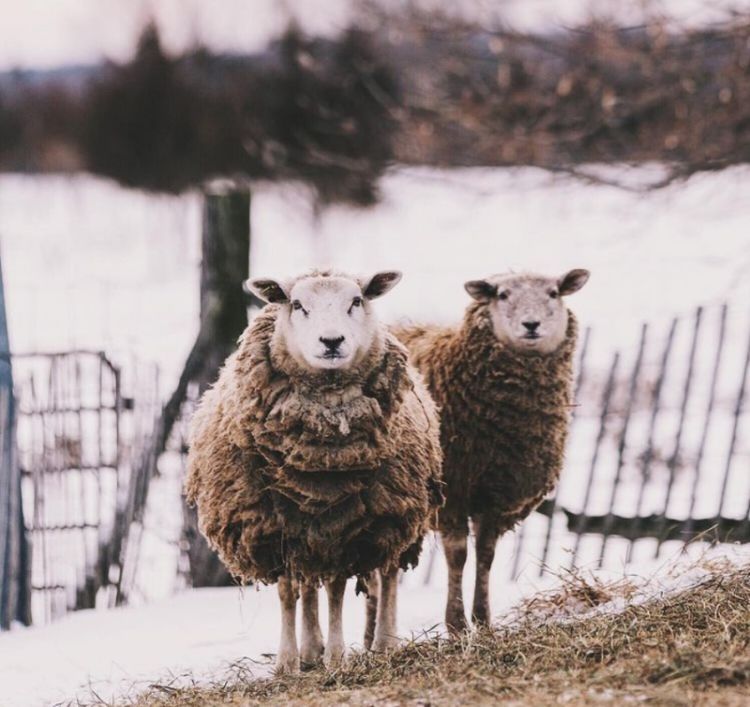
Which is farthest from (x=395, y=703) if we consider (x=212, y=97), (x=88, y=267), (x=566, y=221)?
(x=212, y=97)

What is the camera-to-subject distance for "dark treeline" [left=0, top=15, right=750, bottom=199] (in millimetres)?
9859

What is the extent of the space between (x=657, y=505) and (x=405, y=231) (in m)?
7.20

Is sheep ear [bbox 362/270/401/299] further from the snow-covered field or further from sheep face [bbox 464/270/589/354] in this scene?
the snow-covered field

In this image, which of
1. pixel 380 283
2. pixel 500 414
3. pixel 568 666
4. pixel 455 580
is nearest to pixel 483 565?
pixel 455 580

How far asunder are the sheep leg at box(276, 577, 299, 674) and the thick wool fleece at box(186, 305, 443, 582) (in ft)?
0.36

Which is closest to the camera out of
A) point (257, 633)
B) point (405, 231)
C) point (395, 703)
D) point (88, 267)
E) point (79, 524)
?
point (395, 703)

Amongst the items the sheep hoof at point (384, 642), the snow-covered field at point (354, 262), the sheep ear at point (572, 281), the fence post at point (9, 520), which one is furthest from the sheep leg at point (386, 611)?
the fence post at point (9, 520)

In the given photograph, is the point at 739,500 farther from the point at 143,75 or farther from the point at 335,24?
the point at 143,75

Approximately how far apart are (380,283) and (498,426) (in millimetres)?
1023

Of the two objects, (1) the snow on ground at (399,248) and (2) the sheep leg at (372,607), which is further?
(1) the snow on ground at (399,248)

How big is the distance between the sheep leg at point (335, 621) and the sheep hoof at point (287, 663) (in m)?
0.12

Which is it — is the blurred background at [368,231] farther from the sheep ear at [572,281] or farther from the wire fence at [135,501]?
the sheep ear at [572,281]

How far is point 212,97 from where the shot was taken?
17.2m

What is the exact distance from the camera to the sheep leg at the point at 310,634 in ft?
16.1
